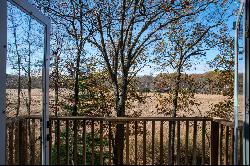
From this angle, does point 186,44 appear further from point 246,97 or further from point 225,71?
point 246,97

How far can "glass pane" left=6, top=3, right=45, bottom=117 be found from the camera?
10.3 ft

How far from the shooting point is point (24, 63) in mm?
3248

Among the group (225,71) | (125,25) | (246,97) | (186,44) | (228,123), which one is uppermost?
(125,25)

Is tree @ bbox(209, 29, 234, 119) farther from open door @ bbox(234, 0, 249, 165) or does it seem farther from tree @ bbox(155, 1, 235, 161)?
open door @ bbox(234, 0, 249, 165)

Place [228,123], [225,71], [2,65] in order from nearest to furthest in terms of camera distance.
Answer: [2,65] → [228,123] → [225,71]

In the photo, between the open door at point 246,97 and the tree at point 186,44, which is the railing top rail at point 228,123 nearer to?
the open door at point 246,97

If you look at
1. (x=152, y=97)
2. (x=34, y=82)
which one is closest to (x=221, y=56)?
(x=152, y=97)

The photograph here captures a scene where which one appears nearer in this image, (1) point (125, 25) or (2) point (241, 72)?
(2) point (241, 72)

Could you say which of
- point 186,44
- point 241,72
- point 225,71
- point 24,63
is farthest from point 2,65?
point 225,71

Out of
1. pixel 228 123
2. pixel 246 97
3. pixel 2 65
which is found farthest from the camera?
pixel 228 123

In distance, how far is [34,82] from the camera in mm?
3398

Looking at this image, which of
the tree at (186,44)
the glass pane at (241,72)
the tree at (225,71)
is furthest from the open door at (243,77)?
the tree at (225,71)

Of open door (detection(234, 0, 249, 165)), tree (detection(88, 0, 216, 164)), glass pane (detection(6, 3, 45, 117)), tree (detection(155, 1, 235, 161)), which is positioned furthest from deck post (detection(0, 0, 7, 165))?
tree (detection(155, 1, 235, 161))

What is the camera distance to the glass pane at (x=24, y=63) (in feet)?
10.3
